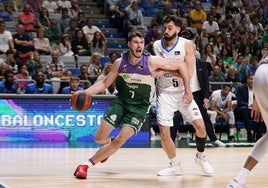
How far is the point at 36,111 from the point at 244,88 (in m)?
4.79

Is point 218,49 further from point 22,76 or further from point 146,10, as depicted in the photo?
point 22,76

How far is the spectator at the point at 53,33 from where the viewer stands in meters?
17.4

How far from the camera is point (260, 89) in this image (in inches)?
255

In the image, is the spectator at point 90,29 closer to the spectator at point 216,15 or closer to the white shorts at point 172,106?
the spectator at point 216,15

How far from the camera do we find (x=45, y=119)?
13.6 metres

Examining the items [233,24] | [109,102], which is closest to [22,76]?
[109,102]

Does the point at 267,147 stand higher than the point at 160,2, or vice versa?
the point at 160,2

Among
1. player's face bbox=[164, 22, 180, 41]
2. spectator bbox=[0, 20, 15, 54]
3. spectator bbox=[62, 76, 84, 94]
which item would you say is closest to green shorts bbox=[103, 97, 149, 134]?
player's face bbox=[164, 22, 180, 41]

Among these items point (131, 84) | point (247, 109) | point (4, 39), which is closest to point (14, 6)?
point (4, 39)

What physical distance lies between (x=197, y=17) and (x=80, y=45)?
172 inches

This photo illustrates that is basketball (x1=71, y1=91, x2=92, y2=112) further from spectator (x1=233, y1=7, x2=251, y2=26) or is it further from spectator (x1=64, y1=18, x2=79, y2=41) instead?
spectator (x1=233, y1=7, x2=251, y2=26)

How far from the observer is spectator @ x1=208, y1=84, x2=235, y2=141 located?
50.3 feet

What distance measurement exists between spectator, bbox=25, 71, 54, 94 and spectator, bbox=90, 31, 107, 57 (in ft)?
11.8

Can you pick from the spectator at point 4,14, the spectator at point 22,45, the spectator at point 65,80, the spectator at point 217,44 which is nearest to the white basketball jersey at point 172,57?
the spectator at point 65,80
